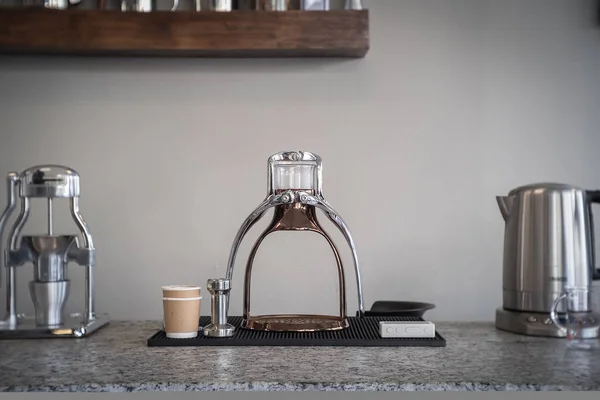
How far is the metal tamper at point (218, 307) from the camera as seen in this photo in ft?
5.14

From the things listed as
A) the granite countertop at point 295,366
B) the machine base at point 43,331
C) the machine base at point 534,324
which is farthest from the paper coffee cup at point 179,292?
the machine base at point 534,324

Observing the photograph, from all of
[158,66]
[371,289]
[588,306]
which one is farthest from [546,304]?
[158,66]

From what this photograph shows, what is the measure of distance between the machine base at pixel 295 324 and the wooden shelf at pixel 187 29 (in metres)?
0.85

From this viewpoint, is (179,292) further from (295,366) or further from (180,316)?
(295,366)

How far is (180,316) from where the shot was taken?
5.13 ft

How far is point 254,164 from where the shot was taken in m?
2.34

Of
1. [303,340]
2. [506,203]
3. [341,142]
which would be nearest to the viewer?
[303,340]

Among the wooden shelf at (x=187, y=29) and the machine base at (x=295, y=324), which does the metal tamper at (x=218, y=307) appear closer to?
the machine base at (x=295, y=324)

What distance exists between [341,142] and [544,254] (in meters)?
0.81

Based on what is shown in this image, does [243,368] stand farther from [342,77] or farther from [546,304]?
[342,77]

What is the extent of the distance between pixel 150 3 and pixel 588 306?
151 centimetres

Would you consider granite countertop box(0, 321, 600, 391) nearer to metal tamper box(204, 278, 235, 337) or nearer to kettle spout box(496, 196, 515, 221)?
metal tamper box(204, 278, 235, 337)

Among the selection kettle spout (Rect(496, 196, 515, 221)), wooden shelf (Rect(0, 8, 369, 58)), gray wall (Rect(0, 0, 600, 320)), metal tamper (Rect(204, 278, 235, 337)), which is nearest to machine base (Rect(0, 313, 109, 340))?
metal tamper (Rect(204, 278, 235, 337))

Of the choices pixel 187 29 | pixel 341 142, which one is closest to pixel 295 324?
pixel 341 142
